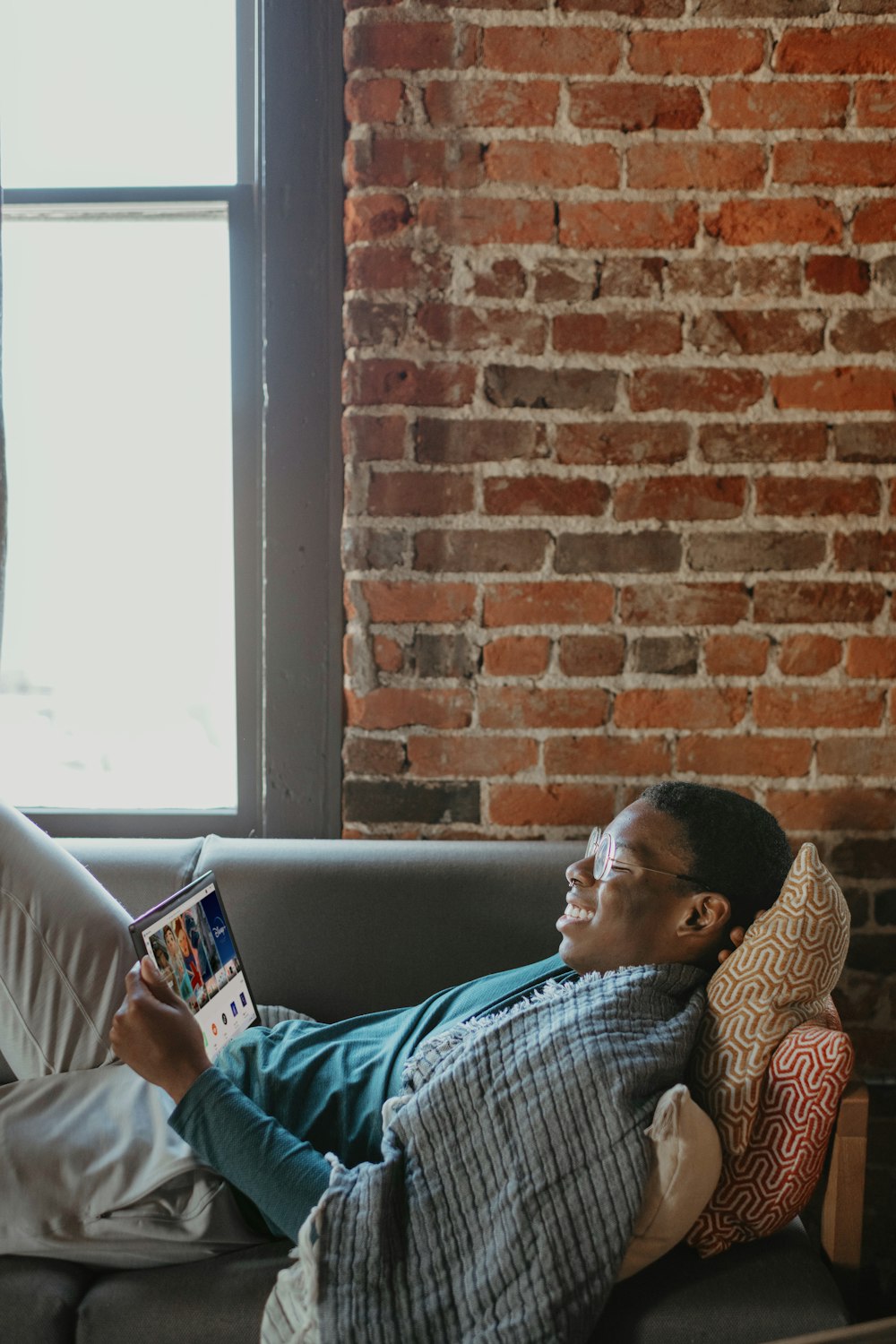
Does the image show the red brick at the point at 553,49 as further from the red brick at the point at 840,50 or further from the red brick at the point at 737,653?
the red brick at the point at 737,653

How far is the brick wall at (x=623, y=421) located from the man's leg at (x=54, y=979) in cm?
64

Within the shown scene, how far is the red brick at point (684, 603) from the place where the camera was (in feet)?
6.17

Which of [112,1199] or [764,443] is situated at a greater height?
[764,443]

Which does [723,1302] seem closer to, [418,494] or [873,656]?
[873,656]

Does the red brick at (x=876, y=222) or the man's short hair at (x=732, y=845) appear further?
the red brick at (x=876, y=222)

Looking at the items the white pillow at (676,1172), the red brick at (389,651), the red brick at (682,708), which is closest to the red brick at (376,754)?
the red brick at (389,651)

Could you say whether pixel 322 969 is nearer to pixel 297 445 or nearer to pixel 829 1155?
pixel 829 1155

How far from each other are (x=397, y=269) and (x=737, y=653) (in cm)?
96

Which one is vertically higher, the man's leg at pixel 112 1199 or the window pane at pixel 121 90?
the window pane at pixel 121 90

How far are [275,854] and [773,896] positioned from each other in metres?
0.85

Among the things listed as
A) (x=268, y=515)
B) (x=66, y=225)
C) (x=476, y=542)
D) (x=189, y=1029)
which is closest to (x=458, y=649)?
(x=476, y=542)

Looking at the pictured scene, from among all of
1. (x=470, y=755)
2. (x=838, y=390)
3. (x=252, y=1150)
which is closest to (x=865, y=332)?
(x=838, y=390)

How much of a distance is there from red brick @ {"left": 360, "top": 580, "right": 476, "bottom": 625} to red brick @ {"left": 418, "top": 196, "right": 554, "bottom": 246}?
0.64 meters

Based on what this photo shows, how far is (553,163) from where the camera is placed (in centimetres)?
182
